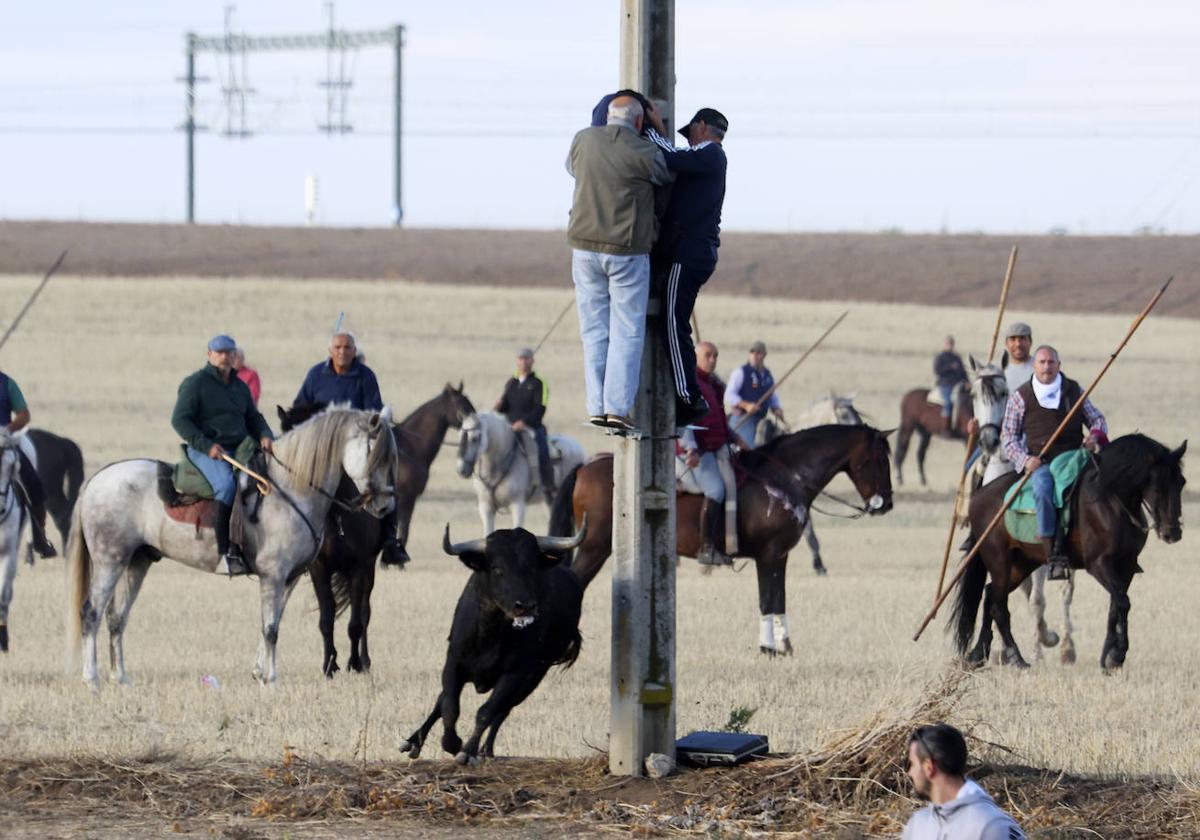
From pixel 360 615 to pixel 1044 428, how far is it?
5256mm

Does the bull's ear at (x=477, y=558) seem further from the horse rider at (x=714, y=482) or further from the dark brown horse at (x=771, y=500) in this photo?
the horse rider at (x=714, y=482)

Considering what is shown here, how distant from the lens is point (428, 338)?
2109 inches

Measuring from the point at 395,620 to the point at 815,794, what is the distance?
367 inches

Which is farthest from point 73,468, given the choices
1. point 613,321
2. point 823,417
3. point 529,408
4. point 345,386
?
point 613,321

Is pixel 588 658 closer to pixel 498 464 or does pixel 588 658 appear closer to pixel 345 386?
pixel 345 386

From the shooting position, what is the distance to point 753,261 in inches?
2714

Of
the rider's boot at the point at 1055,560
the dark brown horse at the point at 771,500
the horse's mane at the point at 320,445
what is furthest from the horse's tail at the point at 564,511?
the rider's boot at the point at 1055,560

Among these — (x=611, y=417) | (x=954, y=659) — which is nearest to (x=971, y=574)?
(x=954, y=659)

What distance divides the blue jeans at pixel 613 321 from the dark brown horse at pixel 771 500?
22.6ft

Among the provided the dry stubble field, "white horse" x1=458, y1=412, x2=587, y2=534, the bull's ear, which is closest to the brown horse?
the dry stubble field

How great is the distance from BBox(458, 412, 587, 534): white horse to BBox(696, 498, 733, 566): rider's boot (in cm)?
762

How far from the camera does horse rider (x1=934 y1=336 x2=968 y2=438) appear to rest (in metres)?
35.3

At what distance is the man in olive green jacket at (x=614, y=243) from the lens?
8227 mm

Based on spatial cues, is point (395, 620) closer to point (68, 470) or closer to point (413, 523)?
point (68, 470)
